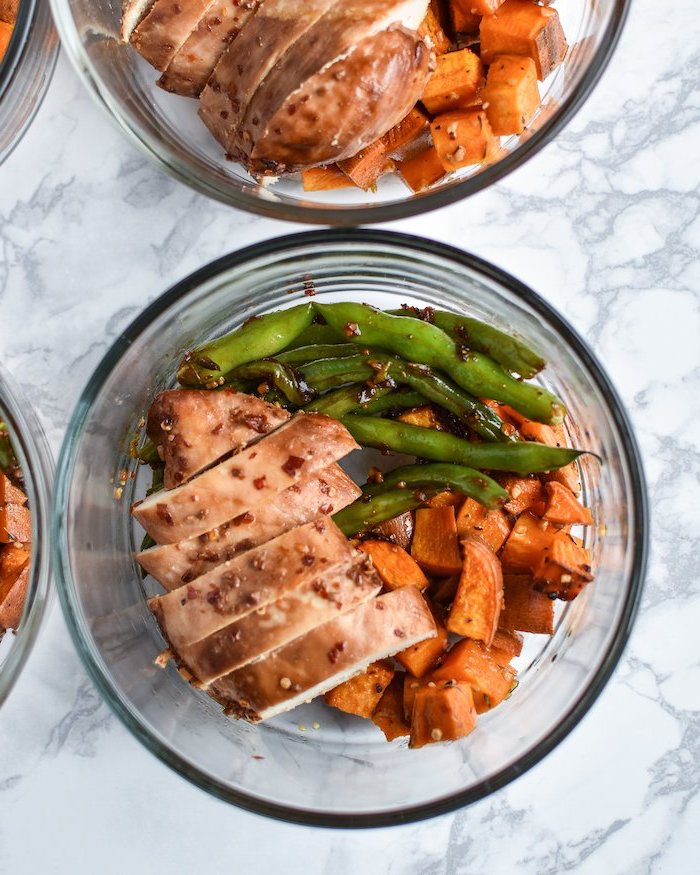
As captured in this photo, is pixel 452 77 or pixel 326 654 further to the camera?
pixel 452 77

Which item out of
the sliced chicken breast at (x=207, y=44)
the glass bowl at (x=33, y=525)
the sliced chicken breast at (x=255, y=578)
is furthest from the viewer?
the glass bowl at (x=33, y=525)

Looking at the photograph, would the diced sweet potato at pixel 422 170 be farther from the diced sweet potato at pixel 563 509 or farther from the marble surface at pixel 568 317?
the diced sweet potato at pixel 563 509

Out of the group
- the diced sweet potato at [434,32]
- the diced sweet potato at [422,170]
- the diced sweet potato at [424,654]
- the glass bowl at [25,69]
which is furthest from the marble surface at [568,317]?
the diced sweet potato at [424,654]

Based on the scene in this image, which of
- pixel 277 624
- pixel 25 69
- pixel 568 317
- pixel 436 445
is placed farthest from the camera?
pixel 568 317

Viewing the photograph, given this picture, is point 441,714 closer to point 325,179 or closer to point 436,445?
point 436,445

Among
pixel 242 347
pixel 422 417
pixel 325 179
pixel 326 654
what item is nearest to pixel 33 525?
pixel 242 347

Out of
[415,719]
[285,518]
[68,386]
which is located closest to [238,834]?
[415,719]

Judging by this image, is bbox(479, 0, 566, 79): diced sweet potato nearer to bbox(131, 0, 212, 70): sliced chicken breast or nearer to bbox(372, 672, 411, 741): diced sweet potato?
bbox(131, 0, 212, 70): sliced chicken breast
